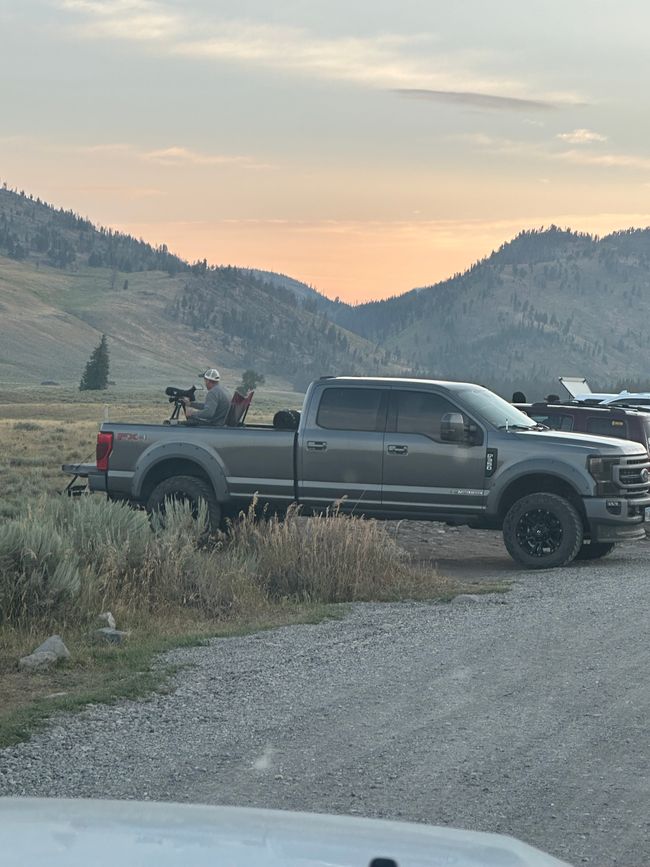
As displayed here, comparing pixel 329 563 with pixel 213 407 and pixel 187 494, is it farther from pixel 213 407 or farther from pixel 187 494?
pixel 213 407

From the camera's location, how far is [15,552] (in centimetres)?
1125

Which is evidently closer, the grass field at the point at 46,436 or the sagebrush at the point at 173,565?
the sagebrush at the point at 173,565

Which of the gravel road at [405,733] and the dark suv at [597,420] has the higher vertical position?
the dark suv at [597,420]

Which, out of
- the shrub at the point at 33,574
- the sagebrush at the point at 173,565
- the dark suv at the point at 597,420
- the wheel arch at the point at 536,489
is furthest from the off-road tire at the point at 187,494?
the dark suv at the point at 597,420

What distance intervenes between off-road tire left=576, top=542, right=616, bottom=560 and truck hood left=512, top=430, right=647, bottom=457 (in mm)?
1306

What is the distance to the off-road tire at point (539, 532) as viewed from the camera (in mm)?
14961

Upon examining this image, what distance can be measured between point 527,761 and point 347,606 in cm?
544

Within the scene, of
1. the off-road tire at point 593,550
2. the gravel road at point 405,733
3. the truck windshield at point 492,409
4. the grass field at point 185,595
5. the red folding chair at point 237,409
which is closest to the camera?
the gravel road at point 405,733

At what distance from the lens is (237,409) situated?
55.4 ft

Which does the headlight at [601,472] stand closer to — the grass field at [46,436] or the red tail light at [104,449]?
the red tail light at [104,449]

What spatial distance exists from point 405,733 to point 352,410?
341 inches

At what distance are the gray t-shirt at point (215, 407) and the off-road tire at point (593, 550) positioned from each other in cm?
465

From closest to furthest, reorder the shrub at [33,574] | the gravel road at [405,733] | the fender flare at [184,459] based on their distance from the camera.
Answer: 1. the gravel road at [405,733]
2. the shrub at [33,574]
3. the fender flare at [184,459]

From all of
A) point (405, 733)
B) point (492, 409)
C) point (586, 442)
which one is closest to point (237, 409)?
point (492, 409)
